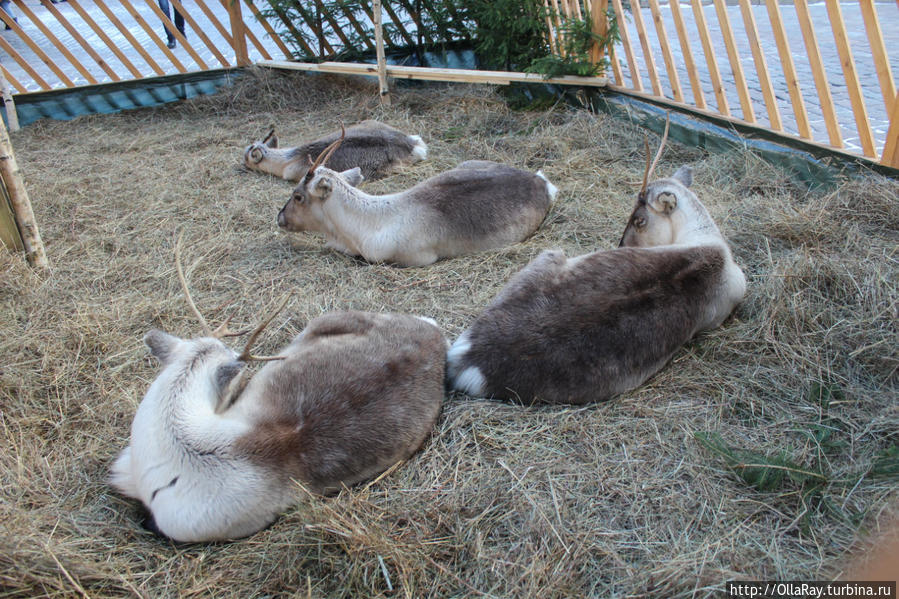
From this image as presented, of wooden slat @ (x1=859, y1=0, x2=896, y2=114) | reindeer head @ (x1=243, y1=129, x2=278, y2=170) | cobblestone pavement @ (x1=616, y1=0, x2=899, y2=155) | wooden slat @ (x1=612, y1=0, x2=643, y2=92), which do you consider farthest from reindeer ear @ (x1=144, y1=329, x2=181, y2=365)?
wooden slat @ (x1=612, y1=0, x2=643, y2=92)

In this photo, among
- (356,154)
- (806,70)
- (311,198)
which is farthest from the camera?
(806,70)

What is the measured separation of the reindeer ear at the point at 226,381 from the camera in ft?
9.78

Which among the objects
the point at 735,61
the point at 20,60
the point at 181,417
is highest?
the point at 20,60

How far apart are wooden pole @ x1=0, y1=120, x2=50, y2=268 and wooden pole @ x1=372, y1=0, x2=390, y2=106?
4909 mm

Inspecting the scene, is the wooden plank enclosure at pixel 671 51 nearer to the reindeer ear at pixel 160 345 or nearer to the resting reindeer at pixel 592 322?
the resting reindeer at pixel 592 322

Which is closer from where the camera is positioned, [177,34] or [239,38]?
[177,34]

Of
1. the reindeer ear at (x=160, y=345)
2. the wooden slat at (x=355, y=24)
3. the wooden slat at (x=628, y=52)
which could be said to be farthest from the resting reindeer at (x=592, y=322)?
the wooden slat at (x=355, y=24)

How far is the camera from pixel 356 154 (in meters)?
6.74

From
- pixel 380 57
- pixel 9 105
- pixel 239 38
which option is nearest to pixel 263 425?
pixel 380 57

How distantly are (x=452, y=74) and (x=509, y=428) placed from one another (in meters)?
6.01

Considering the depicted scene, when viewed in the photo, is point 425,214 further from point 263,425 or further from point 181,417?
point 181,417

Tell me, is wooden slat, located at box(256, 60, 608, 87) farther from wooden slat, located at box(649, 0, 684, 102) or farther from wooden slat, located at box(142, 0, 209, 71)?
wooden slat, located at box(142, 0, 209, 71)

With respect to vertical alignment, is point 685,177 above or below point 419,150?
below

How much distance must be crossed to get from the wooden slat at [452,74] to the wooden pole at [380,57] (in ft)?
0.29
